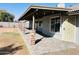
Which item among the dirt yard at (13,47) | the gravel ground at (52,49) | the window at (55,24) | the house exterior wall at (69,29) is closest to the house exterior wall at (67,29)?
the house exterior wall at (69,29)

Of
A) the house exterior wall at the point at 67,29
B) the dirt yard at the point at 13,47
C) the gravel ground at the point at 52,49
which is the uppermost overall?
the house exterior wall at the point at 67,29

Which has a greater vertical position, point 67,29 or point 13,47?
point 67,29

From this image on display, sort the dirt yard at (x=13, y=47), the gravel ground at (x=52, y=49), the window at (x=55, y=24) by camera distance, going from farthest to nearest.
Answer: the window at (x=55, y=24), the dirt yard at (x=13, y=47), the gravel ground at (x=52, y=49)

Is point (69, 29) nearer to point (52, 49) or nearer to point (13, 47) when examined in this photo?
point (52, 49)

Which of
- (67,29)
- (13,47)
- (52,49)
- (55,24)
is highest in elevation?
(55,24)

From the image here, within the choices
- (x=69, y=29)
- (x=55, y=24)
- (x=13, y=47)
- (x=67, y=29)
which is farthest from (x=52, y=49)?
(x=55, y=24)

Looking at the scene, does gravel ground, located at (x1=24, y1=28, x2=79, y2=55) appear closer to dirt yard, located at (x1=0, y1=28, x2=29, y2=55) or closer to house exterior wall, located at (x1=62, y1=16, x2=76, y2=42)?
dirt yard, located at (x1=0, y1=28, x2=29, y2=55)

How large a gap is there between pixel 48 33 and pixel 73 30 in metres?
6.37

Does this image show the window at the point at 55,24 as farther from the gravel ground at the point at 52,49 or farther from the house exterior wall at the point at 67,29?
the gravel ground at the point at 52,49

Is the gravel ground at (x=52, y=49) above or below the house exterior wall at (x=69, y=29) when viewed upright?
below

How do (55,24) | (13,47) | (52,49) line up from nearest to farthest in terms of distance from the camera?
(52,49), (13,47), (55,24)

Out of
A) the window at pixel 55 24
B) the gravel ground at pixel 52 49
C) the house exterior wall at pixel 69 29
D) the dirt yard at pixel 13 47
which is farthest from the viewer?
the window at pixel 55 24
